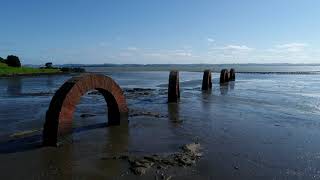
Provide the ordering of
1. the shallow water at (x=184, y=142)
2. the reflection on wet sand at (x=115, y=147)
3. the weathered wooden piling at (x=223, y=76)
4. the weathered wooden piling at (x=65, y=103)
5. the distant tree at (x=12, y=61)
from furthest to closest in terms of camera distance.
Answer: the distant tree at (x=12, y=61)
the weathered wooden piling at (x=223, y=76)
the weathered wooden piling at (x=65, y=103)
the reflection on wet sand at (x=115, y=147)
the shallow water at (x=184, y=142)

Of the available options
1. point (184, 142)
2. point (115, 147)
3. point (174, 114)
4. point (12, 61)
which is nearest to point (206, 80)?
point (174, 114)

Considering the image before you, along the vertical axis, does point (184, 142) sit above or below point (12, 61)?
below

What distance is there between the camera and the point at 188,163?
9172 millimetres

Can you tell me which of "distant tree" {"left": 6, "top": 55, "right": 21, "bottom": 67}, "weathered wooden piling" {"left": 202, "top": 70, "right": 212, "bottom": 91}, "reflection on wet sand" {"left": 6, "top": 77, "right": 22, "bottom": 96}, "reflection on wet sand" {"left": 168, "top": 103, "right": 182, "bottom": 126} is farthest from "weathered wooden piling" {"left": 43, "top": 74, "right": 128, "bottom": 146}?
"distant tree" {"left": 6, "top": 55, "right": 21, "bottom": 67}

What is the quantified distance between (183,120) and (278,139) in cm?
444

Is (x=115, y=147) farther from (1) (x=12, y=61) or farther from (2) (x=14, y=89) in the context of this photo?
(1) (x=12, y=61)

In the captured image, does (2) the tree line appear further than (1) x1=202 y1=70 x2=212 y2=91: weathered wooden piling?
Yes

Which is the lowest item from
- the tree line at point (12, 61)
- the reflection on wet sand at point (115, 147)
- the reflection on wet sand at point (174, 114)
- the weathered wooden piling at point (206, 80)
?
the reflection on wet sand at point (174, 114)

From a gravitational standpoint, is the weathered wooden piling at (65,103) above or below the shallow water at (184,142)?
above

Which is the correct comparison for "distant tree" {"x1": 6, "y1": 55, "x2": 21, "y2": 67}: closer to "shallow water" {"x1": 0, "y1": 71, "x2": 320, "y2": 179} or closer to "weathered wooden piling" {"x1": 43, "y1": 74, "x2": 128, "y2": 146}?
"shallow water" {"x1": 0, "y1": 71, "x2": 320, "y2": 179}

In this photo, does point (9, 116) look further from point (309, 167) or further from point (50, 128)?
point (309, 167)

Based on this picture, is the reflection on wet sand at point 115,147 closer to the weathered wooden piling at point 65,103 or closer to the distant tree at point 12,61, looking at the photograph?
the weathered wooden piling at point 65,103

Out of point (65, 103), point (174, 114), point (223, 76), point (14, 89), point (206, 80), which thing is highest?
point (65, 103)

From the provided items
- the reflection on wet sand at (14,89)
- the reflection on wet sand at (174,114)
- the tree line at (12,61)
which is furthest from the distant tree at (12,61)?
the reflection on wet sand at (174,114)
